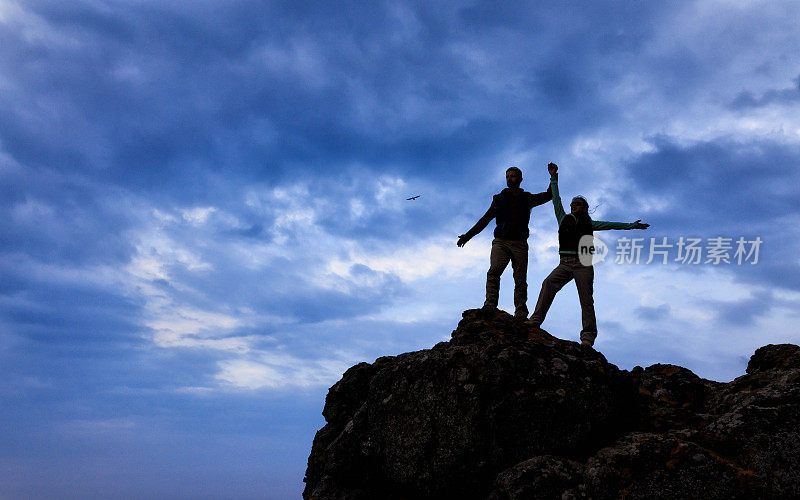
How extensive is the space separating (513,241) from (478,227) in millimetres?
1386

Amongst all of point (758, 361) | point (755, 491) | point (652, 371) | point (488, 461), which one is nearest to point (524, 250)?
point (652, 371)

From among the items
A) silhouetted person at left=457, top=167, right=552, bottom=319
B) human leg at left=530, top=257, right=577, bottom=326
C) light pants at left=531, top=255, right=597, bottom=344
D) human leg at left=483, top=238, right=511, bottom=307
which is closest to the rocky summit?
light pants at left=531, top=255, right=597, bottom=344

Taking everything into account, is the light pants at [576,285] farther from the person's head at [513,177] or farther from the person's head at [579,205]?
the person's head at [513,177]

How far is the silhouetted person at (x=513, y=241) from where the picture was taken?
1587 cm

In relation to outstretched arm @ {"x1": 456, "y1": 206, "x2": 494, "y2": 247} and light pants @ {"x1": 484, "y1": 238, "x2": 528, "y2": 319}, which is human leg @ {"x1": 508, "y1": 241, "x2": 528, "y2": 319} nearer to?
light pants @ {"x1": 484, "y1": 238, "x2": 528, "y2": 319}

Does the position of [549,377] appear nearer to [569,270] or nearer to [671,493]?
[671,493]

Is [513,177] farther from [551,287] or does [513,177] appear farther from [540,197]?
[551,287]

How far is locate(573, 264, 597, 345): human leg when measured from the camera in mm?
14734

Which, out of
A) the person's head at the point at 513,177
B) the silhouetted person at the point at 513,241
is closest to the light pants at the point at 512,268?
the silhouetted person at the point at 513,241

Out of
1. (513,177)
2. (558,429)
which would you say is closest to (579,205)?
(513,177)

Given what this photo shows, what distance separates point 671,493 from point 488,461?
9.22ft

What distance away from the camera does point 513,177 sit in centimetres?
1636

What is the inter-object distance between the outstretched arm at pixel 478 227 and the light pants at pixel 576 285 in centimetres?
258

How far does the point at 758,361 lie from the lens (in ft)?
39.5
